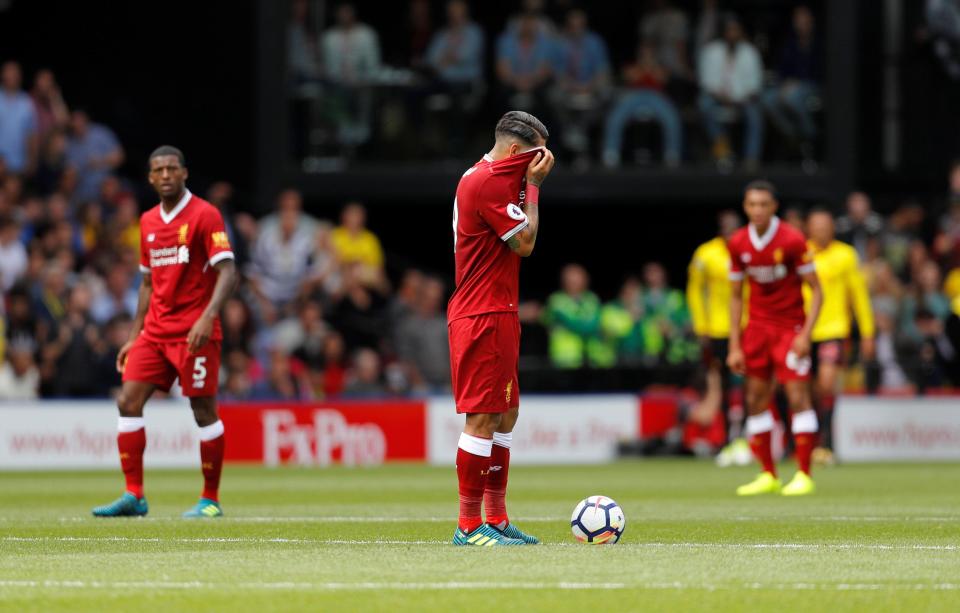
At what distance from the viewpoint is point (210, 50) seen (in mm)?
26781

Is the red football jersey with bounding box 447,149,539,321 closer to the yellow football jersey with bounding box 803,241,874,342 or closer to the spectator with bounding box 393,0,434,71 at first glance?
the yellow football jersey with bounding box 803,241,874,342

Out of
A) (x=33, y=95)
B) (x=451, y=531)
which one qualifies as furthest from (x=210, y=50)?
(x=451, y=531)

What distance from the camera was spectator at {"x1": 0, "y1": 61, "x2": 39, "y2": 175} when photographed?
22141 millimetres

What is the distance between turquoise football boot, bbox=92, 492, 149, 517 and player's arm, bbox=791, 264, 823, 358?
16.8 ft

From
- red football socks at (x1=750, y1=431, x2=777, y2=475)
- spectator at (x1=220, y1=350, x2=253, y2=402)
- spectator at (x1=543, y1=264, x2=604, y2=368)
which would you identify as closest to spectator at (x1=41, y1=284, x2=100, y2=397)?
spectator at (x1=220, y1=350, x2=253, y2=402)

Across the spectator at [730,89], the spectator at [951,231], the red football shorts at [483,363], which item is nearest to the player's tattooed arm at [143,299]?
the red football shorts at [483,363]

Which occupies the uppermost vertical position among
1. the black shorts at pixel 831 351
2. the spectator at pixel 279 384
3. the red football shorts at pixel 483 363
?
the red football shorts at pixel 483 363

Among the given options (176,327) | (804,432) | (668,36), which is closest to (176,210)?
(176,327)

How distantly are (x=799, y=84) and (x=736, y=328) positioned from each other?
37.7 feet

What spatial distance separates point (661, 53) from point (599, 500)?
1623 centimetres

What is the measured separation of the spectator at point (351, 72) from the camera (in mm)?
24342

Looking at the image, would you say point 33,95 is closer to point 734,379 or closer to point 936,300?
point 734,379

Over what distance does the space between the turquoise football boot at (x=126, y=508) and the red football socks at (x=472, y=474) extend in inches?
124

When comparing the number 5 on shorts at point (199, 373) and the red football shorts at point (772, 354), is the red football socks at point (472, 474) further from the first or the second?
the red football shorts at point (772, 354)
